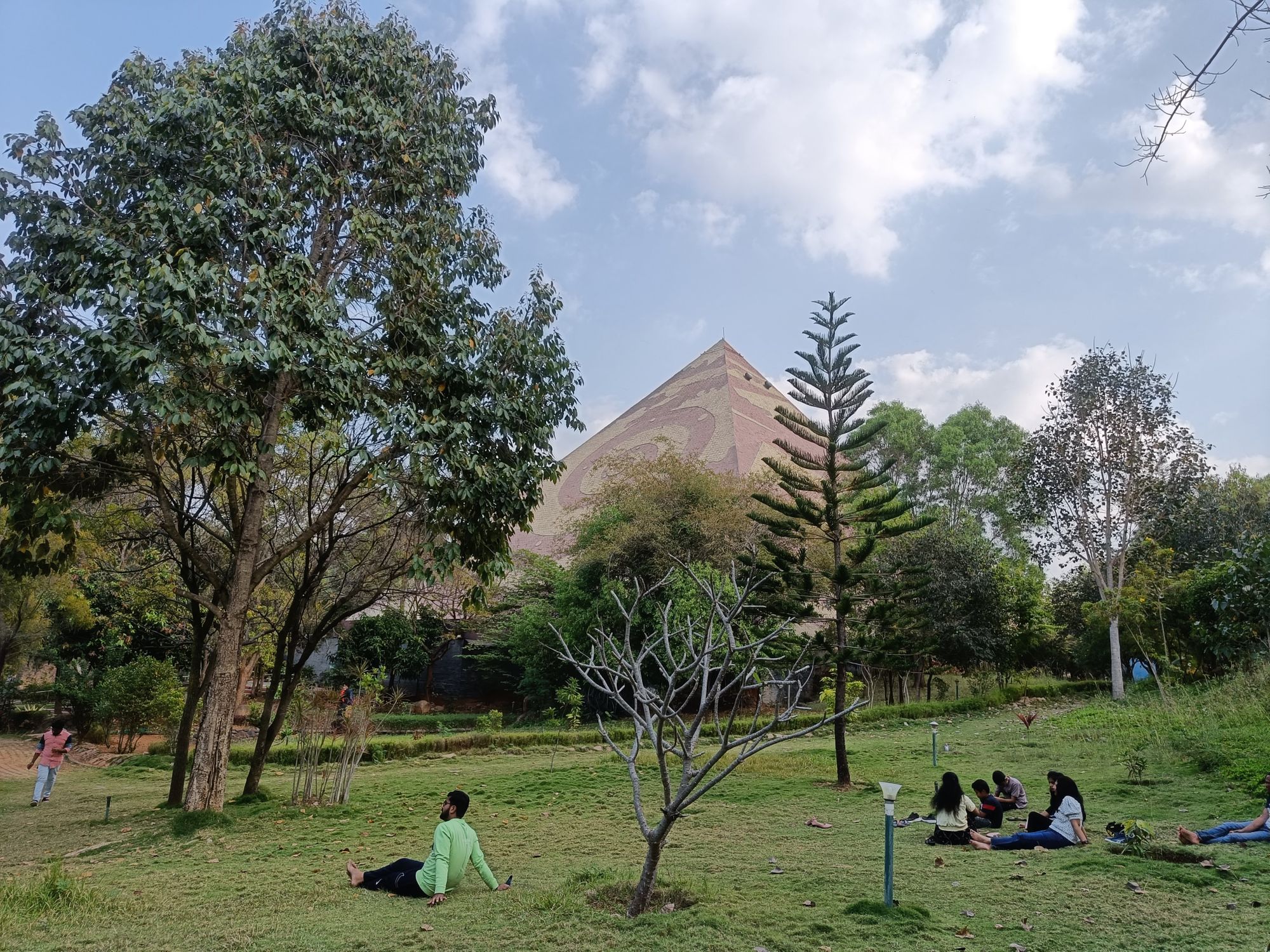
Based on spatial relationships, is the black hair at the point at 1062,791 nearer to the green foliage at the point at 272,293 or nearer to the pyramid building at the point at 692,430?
the green foliage at the point at 272,293

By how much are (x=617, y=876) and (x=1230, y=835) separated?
3.61m

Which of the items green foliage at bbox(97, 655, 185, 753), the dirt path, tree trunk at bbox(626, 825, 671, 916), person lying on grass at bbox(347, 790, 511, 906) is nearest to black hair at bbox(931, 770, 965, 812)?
tree trunk at bbox(626, 825, 671, 916)

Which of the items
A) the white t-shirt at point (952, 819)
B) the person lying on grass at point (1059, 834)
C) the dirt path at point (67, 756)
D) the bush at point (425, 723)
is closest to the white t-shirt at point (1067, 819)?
the person lying on grass at point (1059, 834)

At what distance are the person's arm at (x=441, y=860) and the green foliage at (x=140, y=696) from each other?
36.0 feet

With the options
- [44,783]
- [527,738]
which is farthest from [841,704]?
[44,783]

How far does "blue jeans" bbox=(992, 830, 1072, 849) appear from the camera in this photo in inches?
192

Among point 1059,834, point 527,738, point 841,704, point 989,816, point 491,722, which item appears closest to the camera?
point 1059,834

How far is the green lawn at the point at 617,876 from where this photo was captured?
326cm

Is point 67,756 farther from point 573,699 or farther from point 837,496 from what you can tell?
point 837,496

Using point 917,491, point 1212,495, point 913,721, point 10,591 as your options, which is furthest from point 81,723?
point 1212,495

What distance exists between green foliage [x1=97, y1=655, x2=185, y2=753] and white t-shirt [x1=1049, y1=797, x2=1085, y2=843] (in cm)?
1263

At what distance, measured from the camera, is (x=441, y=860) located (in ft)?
13.1

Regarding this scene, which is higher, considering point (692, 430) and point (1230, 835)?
point (692, 430)

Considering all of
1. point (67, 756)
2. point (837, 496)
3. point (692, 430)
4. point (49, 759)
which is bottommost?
point (67, 756)
